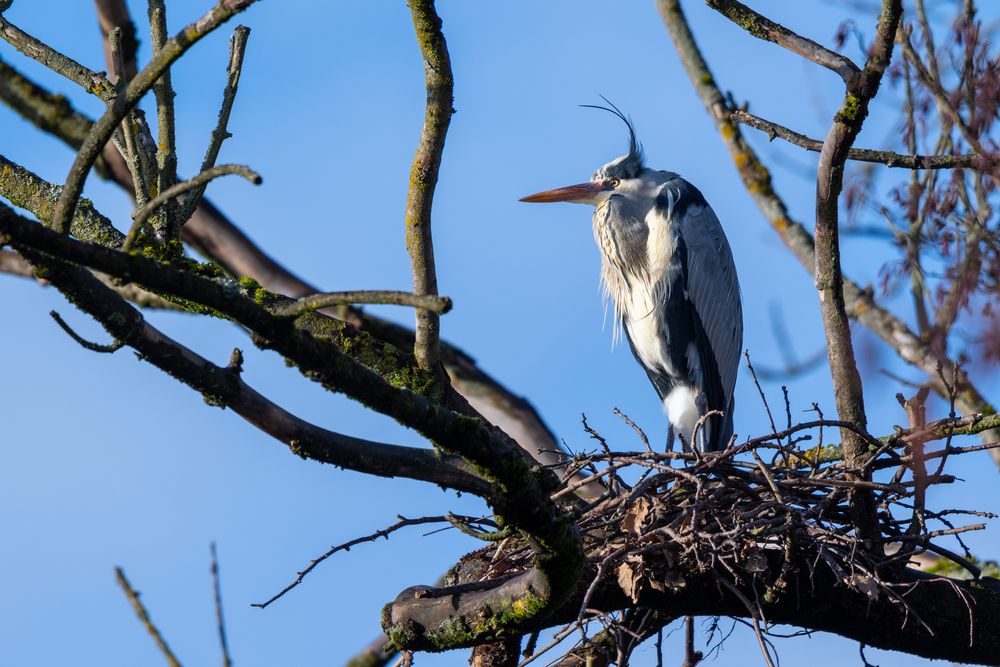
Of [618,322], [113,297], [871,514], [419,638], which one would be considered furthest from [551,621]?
[618,322]

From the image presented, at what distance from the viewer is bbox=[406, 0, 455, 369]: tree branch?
2.47 metres

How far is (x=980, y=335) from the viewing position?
182 cm

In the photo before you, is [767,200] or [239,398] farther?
[767,200]

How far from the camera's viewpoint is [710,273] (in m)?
4.16

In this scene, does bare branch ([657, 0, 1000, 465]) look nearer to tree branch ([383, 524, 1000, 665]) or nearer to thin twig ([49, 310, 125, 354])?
tree branch ([383, 524, 1000, 665])

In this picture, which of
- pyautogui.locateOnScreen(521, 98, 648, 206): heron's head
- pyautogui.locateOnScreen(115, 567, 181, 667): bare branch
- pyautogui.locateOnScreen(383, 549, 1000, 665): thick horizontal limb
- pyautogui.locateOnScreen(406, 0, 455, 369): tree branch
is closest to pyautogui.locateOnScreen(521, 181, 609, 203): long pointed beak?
pyautogui.locateOnScreen(521, 98, 648, 206): heron's head

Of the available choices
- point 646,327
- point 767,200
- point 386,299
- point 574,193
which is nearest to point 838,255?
point 386,299

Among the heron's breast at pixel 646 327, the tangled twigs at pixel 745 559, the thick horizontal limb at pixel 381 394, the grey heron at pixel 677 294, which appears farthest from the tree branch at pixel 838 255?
the heron's breast at pixel 646 327

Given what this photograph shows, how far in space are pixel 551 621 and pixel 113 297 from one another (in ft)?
4.37

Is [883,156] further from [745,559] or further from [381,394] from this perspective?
[381,394]

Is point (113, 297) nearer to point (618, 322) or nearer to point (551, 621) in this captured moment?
point (551, 621)

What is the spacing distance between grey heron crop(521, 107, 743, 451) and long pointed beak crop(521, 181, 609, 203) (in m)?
0.10

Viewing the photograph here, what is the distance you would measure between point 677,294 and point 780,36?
1776 mm

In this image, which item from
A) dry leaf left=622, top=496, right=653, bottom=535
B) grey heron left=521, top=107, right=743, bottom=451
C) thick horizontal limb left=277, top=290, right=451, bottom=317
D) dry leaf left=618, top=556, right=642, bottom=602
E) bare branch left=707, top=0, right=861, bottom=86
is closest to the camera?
thick horizontal limb left=277, top=290, right=451, bottom=317
